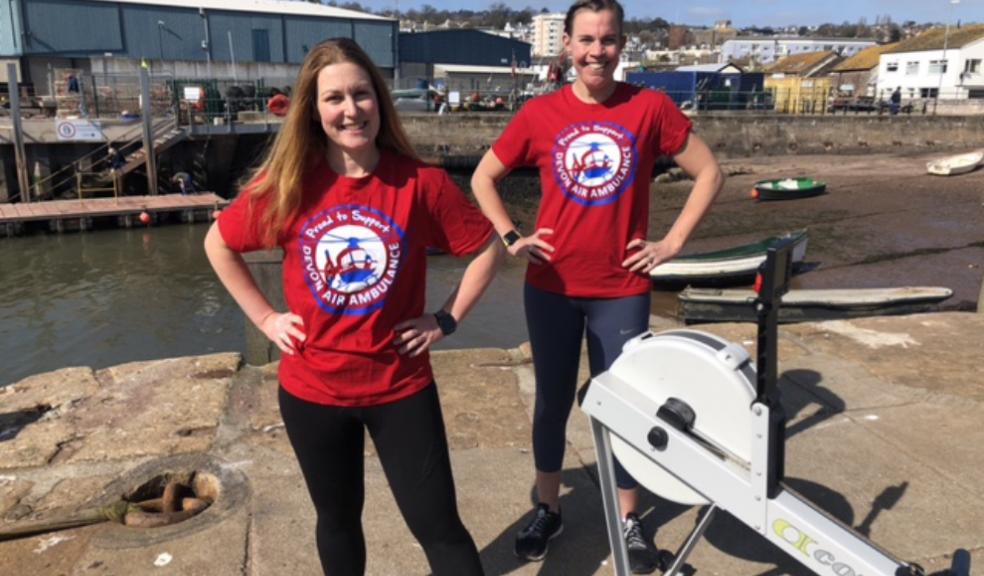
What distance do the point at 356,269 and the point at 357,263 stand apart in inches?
0.7

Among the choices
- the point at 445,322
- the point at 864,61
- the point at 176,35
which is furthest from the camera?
the point at 864,61

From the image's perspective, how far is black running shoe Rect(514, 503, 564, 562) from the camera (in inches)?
119

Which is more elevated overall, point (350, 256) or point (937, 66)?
point (937, 66)

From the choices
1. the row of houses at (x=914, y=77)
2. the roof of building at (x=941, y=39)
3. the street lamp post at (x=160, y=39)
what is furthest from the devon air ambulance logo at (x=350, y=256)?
the roof of building at (x=941, y=39)

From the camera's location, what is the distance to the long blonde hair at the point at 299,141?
214cm

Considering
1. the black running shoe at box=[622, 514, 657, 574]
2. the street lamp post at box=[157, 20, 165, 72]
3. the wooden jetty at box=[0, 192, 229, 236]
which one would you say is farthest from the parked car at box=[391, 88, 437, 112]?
the black running shoe at box=[622, 514, 657, 574]

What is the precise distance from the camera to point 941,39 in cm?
5250

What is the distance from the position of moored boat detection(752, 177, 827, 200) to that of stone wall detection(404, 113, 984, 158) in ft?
33.1

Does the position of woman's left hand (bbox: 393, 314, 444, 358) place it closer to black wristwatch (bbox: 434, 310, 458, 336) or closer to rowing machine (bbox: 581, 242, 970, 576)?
black wristwatch (bbox: 434, 310, 458, 336)

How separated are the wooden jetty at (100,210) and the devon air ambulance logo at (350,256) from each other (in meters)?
22.8

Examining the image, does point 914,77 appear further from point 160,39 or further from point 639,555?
point 639,555

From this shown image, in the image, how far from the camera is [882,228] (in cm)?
2112

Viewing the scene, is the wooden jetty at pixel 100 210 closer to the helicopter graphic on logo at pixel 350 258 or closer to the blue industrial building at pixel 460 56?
the helicopter graphic on logo at pixel 350 258

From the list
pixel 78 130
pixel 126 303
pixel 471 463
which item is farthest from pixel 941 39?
pixel 471 463
